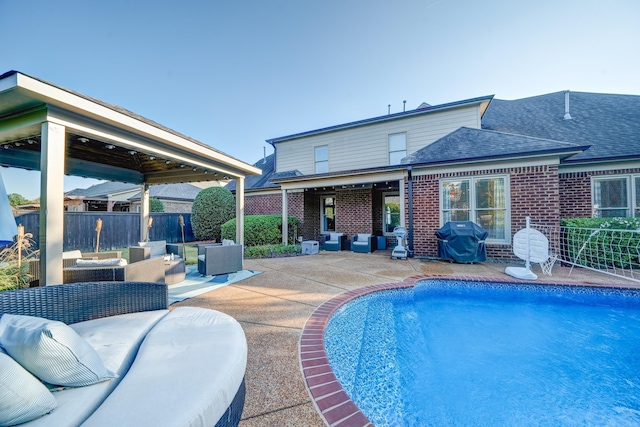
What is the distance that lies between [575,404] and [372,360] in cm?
196

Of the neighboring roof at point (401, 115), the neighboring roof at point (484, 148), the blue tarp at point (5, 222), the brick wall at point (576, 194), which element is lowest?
the blue tarp at point (5, 222)

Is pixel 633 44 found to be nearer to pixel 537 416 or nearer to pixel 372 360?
pixel 537 416

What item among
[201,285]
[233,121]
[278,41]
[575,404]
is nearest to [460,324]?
[575,404]

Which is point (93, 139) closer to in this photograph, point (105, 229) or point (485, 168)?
point (485, 168)

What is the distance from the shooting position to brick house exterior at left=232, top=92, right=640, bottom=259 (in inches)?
289

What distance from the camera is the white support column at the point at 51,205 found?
A: 9.87 feet

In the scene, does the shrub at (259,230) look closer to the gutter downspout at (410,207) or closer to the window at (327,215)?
the window at (327,215)

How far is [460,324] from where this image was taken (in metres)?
4.10

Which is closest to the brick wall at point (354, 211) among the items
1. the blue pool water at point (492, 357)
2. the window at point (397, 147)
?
the window at point (397, 147)

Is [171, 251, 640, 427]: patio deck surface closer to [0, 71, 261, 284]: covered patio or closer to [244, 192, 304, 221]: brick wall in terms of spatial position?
[0, 71, 261, 284]: covered patio

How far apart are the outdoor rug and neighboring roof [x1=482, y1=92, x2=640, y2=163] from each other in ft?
33.3

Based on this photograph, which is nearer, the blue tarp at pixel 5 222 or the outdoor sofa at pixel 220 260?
the blue tarp at pixel 5 222

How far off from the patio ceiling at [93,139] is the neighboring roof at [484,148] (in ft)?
19.6

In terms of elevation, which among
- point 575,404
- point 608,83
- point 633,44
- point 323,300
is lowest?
point 575,404
